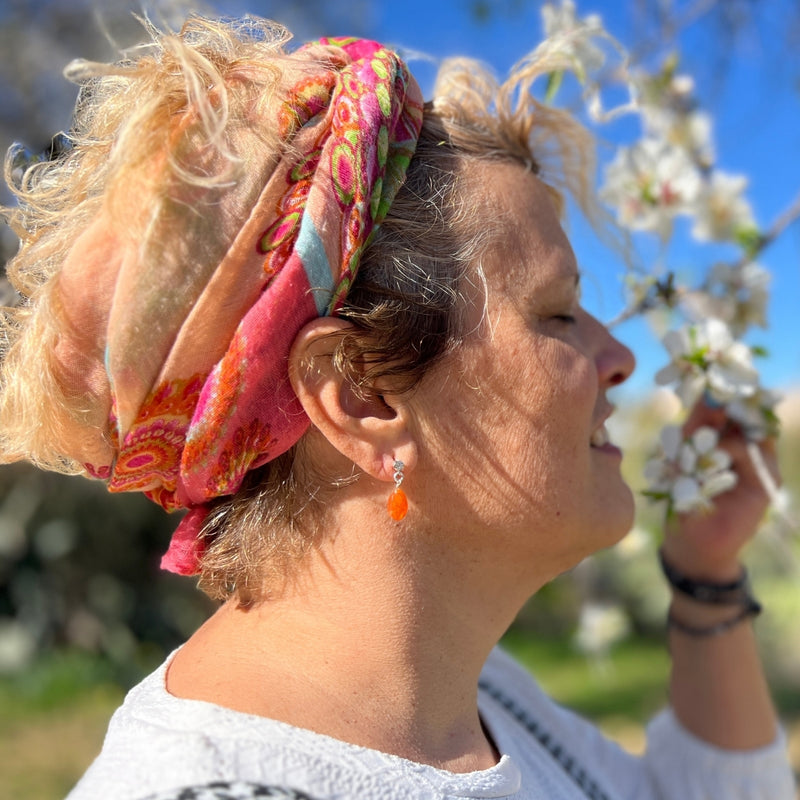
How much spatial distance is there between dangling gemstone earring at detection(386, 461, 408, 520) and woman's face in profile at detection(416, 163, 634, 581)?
75 millimetres

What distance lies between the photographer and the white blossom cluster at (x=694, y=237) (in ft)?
6.26

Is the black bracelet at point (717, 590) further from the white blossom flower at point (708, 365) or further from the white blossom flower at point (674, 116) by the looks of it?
the white blossom flower at point (674, 116)

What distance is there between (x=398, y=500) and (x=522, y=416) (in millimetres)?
269

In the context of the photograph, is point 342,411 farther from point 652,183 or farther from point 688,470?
point 652,183

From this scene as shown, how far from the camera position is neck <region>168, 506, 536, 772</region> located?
50.3 inches

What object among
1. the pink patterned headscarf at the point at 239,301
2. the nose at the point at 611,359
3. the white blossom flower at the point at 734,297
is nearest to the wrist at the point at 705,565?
the white blossom flower at the point at 734,297

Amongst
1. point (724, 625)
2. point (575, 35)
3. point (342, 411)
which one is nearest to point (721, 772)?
point (724, 625)

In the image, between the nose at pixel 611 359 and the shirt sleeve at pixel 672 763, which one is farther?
the shirt sleeve at pixel 672 763

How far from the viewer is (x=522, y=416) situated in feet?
4.74

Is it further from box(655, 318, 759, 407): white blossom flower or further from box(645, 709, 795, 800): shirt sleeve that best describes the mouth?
box(645, 709, 795, 800): shirt sleeve

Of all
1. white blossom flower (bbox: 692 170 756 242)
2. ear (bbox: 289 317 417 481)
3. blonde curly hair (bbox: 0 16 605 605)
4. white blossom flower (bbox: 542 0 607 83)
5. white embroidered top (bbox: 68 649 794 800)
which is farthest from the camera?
white blossom flower (bbox: 692 170 756 242)

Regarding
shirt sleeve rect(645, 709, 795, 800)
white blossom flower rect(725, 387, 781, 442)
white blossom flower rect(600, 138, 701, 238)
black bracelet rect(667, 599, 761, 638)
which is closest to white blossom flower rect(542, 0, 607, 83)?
white blossom flower rect(600, 138, 701, 238)

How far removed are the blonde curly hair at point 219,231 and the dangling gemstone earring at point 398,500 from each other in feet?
0.44

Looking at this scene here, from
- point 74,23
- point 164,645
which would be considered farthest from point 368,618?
point 164,645
